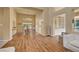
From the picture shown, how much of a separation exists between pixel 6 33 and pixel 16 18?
20.3 inches

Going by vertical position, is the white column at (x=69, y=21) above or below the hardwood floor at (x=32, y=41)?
above

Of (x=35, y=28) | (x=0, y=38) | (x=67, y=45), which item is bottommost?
(x=67, y=45)

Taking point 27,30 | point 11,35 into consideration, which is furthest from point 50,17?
point 11,35

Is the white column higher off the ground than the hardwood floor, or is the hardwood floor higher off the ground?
the white column

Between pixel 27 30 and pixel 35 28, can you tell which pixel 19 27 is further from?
pixel 35 28

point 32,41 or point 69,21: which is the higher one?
point 69,21

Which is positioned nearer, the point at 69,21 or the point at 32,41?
the point at 69,21

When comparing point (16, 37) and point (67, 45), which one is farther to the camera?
point (16, 37)

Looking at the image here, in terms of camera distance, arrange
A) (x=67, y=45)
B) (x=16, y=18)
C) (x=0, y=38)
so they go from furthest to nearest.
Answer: (x=16, y=18) → (x=0, y=38) → (x=67, y=45)

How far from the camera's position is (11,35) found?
226cm

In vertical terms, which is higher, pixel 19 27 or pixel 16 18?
pixel 16 18

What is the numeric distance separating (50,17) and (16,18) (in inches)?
34.4
